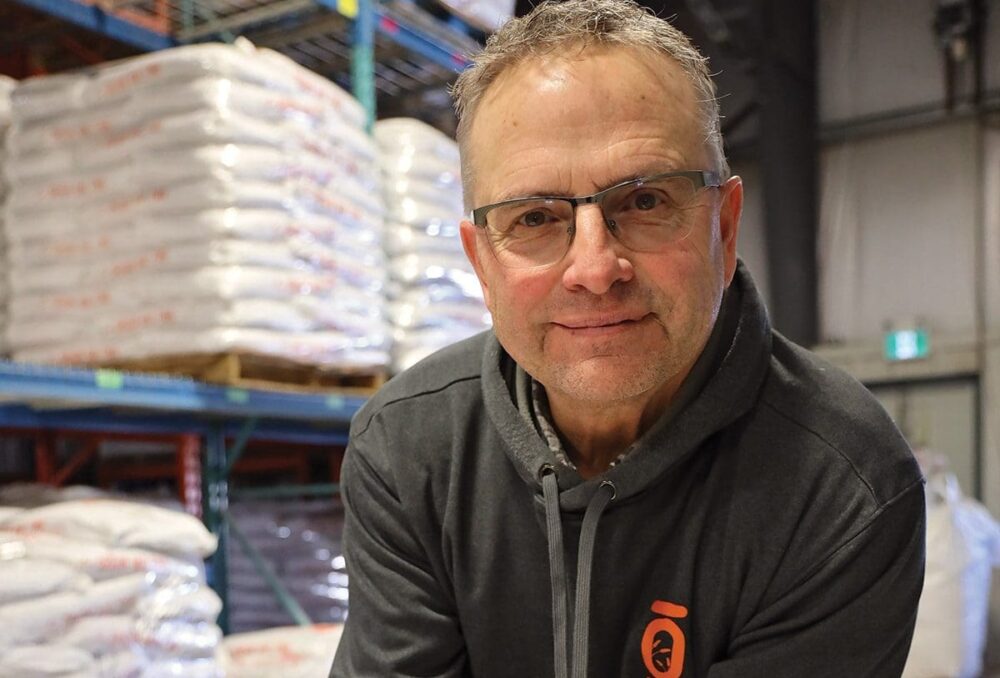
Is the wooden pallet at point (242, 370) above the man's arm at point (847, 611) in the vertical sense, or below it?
above

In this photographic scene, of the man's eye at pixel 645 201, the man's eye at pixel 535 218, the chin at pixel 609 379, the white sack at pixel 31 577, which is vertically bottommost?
the white sack at pixel 31 577

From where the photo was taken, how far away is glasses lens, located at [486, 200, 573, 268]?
1.38 metres

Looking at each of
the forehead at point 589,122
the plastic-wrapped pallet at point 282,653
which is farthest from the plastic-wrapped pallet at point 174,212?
the forehead at point 589,122

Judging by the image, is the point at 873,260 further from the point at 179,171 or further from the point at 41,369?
the point at 41,369

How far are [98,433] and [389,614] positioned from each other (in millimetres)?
2304

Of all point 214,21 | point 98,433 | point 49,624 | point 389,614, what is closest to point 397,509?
point 389,614

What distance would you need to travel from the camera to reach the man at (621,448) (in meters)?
1.38

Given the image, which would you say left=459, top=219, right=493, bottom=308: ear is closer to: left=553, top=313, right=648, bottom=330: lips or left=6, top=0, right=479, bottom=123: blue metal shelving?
left=553, top=313, right=648, bottom=330: lips

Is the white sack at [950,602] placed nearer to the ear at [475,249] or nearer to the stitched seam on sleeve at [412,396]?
the stitched seam on sleeve at [412,396]

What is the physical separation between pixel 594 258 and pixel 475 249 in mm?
332

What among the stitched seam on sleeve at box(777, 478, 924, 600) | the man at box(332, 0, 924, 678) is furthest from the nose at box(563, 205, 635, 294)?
the stitched seam on sleeve at box(777, 478, 924, 600)

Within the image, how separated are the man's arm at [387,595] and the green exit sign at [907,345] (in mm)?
6059

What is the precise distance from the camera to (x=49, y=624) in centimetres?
215

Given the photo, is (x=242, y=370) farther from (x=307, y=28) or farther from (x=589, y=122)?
(x=589, y=122)
